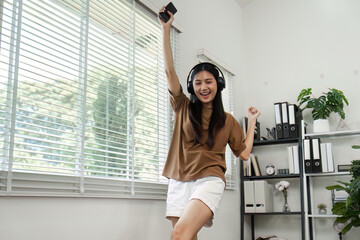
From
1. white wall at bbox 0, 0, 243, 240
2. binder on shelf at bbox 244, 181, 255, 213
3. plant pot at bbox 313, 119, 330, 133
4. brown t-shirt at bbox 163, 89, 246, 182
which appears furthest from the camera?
binder on shelf at bbox 244, 181, 255, 213

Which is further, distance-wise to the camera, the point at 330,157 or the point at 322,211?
the point at 322,211

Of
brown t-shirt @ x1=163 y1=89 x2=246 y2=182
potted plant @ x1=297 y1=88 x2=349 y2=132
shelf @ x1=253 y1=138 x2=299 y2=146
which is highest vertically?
potted plant @ x1=297 y1=88 x2=349 y2=132

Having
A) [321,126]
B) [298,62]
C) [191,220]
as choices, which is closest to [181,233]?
[191,220]

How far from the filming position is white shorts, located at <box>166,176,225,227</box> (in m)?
2.03

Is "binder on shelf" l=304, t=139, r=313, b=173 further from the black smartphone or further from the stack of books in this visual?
the black smartphone

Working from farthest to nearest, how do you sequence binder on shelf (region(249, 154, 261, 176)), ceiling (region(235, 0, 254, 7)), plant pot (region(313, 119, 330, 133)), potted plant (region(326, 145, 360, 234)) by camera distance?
ceiling (region(235, 0, 254, 7)) → binder on shelf (region(249, 154, 261, 176)) → plant pot (region(313, 119, 330, 133)) → potted plant (region(326, 145, 360, 234))

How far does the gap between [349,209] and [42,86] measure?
2.88 meters

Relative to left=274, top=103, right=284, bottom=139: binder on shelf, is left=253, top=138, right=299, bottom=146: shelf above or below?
below

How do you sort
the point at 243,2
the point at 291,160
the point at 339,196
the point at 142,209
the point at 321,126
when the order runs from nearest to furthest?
the point at 142,209 → the point at 339,196 → the point at 321,126 → the point at 291,160 → the point at 243,2

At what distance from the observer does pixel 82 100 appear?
2.26 m

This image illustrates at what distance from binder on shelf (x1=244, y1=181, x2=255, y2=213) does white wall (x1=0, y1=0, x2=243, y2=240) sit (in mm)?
93

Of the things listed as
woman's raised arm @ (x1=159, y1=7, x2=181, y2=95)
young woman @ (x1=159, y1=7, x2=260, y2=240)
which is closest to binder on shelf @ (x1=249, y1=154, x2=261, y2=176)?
young woman @ (x1=159, y1=7, x2=260, y2=240)

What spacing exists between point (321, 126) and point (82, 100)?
8.93 ft

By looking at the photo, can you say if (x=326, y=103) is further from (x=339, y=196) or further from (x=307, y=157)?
Answer: (x=339, y=196)
